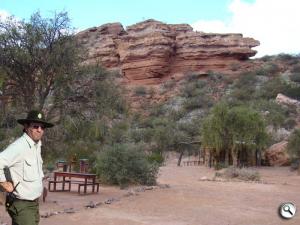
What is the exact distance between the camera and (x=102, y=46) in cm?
6178

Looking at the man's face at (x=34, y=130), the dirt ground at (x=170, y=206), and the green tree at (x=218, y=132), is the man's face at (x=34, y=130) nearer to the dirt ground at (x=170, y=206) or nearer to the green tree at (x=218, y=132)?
→ the dirt ground at (x=170, y=206)

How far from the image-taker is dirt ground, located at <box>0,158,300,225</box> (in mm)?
8797

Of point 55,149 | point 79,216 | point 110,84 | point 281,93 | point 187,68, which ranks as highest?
point 187,68

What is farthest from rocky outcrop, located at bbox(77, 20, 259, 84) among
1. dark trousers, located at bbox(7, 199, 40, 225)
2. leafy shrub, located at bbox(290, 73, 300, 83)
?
dark trousers, located at bbox(7, 199, 40, 225)

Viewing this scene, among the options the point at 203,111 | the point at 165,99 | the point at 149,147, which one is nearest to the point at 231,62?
the point at 165,99

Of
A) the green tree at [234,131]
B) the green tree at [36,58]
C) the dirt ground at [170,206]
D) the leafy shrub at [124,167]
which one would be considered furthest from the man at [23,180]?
the green tree at [234,131]

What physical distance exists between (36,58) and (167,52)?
48.1 meters

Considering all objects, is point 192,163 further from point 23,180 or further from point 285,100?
point 23,180

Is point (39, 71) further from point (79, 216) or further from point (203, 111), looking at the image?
point (203, 111)

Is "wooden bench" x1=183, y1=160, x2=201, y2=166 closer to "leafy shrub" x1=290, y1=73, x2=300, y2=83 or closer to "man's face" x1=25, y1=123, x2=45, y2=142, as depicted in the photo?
"man's face" x1=25, y1=123, x2=45, y2=142

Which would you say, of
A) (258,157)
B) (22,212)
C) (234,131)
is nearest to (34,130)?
(22,212)

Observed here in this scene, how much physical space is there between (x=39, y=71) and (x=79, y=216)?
153 inches

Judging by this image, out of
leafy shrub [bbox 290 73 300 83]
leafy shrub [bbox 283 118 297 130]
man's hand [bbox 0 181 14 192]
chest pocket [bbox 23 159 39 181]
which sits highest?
leafy shrub [bbox 290 73 300 83]

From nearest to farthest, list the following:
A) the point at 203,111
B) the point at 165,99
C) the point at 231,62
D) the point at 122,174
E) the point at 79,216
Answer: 1. the point at 79,216
2. the point at 122,174
3. the point at 203,111
4. the point at 165,99
5. the point at 231,62
